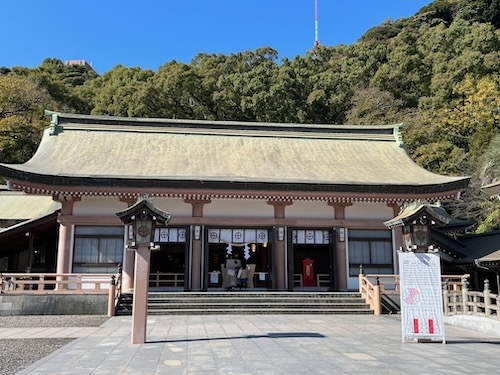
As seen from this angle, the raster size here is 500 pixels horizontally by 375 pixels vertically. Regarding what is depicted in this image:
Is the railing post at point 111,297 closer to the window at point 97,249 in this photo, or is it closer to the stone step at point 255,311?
the stone step at point 255,311

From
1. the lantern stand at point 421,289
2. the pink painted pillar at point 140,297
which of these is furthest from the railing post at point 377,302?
the pink painted pillar at point 140,297

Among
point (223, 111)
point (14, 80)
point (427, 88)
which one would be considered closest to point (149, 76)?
point (223, 111)

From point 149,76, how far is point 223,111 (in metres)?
9.30

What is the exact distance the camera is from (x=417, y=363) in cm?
659

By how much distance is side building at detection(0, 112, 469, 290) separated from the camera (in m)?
15.0

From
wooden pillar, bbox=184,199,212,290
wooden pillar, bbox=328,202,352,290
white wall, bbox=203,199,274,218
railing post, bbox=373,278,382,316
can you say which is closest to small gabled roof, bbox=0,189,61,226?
wooden pillar, bbox=184,199,212,290

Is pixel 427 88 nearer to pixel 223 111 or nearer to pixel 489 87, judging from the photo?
pixel 489 87

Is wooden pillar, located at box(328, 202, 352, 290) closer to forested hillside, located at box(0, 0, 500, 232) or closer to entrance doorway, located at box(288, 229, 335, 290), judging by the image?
entrance doorway, located at box(288, 229, 335, 290)

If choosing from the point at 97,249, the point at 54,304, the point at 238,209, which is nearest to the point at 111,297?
the point at 54,304

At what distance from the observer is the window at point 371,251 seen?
16.2 metres

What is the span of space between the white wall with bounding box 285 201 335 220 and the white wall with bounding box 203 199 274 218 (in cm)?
85

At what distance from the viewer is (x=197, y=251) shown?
15648mm

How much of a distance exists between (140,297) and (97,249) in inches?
296

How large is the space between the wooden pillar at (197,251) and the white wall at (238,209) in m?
0.26
